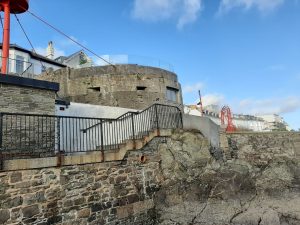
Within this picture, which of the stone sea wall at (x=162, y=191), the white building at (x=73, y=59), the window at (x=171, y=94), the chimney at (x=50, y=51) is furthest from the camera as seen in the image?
the chimney at (x=50, y=51)

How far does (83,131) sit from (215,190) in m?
5.72

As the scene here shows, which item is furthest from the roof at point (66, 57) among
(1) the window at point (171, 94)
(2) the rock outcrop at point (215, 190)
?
(2) the rock outcrop at point (215, 190)

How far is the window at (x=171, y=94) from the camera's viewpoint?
2162 cm

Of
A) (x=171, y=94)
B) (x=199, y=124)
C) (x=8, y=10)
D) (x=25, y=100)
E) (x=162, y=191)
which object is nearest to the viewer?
(x=25, y=100)

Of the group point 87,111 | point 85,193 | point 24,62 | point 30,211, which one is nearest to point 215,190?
point 85,193

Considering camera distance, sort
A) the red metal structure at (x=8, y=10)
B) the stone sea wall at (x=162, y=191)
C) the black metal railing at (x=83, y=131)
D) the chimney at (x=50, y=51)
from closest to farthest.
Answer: the stone sea wall at (x=162, y=191), the black metal railing at (x=83, y=131), the red metal structure at (x=8, y=10), the chimney at (x=50, y=51)

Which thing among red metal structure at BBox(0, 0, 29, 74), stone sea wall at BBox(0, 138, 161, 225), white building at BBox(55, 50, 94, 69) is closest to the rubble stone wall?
stone sea wall at BBox(0, 138, 161, 225)

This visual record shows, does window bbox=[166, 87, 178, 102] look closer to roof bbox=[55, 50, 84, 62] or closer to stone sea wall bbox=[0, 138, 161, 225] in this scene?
stone sea wall bbox=[0, 138, 161, 225]

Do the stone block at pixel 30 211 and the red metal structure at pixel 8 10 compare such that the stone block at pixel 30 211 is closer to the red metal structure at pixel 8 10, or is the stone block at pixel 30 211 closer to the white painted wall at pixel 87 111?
the white painted wall at pixel 87 111

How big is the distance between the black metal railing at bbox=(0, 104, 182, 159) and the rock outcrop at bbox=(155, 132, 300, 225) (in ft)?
3.72

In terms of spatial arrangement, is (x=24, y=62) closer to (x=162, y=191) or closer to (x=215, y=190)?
(x=162, y=191)

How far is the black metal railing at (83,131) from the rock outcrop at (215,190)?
1134 millimetres

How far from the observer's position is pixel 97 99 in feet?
63.5

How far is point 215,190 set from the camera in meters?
11.2
